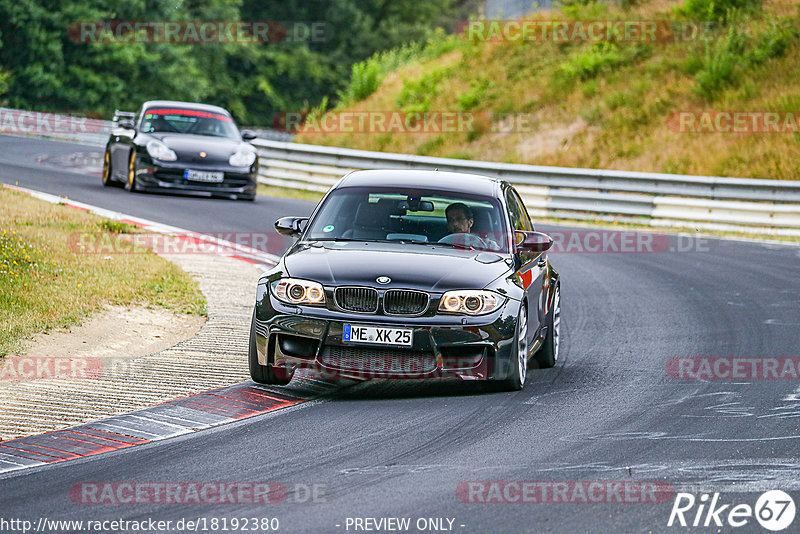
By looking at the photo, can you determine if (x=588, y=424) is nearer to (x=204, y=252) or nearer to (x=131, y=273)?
(x=131, y=273)

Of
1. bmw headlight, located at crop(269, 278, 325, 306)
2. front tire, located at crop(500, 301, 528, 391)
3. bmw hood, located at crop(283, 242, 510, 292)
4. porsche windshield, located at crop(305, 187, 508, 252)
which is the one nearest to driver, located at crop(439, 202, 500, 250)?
porsche windshield, located at crop(305, 187, 508, 252)

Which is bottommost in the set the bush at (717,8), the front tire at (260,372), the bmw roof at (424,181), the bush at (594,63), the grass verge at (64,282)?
the grass verge at (64,282)

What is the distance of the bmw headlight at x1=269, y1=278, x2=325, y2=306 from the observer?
8.22 meters

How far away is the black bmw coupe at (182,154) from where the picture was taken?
21328 millimetres

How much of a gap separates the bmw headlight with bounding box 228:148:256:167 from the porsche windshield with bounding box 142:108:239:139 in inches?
37.6

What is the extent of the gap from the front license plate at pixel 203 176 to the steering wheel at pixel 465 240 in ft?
42.1

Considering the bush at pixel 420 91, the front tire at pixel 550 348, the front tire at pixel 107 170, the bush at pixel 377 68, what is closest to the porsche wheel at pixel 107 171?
the front tire at pixel 107 170

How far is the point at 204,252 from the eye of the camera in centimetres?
1556

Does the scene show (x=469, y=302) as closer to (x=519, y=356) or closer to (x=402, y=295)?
(x=402, y=295)

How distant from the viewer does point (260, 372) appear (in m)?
8.56

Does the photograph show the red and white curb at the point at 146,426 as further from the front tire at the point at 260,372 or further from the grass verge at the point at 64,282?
the grass verge at the point at 64,282

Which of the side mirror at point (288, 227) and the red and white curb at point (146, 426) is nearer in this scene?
the red and white curb at point (146, 426)

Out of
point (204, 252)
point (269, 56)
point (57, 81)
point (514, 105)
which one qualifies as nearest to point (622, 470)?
point (204, 252)

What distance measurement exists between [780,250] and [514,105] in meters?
15.6
